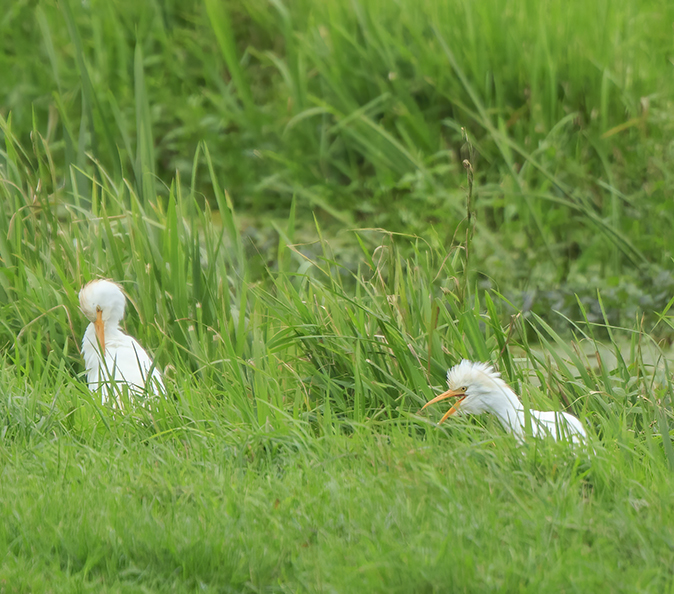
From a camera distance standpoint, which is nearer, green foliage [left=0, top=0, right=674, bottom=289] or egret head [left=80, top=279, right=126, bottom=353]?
egret head [left=80, top=279, right=126, bottom=353]

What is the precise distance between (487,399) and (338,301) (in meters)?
0.76

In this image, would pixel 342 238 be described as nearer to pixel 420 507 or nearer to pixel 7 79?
pixel 7 79

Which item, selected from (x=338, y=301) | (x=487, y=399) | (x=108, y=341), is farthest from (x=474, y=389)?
(x=108, y=341)

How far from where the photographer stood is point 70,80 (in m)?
7.32

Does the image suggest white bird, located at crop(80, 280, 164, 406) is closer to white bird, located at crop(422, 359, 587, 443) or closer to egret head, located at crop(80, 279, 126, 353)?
egret head, located at crop(80, 279, 126, 353)

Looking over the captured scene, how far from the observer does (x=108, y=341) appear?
11.9ft

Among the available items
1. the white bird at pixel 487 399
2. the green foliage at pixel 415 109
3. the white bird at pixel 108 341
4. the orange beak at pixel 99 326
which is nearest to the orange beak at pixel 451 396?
the white bird at pixel 487 399

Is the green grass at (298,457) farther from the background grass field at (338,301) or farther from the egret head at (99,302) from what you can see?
the egret head at (99,302)

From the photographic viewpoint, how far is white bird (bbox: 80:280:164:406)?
139 inches

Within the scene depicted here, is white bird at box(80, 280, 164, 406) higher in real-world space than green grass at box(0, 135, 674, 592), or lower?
higher

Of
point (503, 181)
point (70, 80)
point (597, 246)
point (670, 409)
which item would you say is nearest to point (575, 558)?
point (670, 409)

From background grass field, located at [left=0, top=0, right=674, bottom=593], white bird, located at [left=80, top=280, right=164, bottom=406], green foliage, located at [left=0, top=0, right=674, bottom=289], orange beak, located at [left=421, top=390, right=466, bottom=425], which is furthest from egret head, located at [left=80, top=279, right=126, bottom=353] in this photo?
green foliage, located at [left=0, top=0, right=674, bottom=289]

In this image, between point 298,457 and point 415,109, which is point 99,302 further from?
point 415,109

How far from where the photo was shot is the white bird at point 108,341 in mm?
3533
